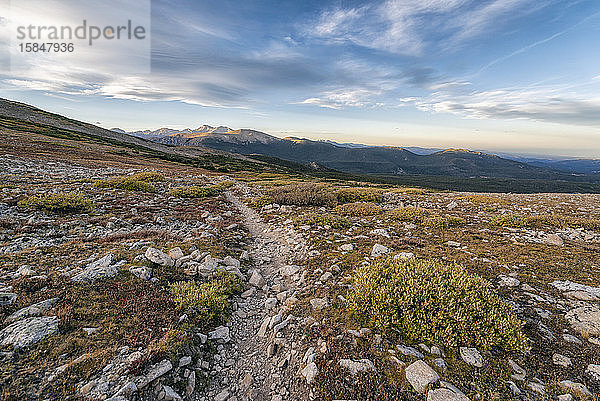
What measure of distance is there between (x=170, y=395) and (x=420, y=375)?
14.3ft

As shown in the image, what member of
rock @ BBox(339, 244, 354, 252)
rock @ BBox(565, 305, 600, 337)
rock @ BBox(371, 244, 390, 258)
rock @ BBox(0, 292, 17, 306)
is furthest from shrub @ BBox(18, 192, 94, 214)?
rock @ BBox(565, 305, 600, 337)

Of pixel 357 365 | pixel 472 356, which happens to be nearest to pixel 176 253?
pixel 357 365

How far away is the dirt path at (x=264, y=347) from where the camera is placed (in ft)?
15.4

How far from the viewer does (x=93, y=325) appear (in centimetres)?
512

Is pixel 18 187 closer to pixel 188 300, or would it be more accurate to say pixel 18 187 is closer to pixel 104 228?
pixel 104 228

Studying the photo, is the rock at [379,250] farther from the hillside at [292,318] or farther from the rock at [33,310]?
the rock at [33,310]

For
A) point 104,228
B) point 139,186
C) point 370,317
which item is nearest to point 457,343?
point 370,317

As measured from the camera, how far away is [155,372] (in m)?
4.38

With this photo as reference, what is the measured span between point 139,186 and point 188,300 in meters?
17.7

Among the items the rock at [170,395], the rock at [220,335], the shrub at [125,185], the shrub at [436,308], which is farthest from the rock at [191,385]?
the shrub at [125,185]

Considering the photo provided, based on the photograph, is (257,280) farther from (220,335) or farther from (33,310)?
(33,310)

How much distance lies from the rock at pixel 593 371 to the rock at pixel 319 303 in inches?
192

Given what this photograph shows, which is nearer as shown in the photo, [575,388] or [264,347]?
[575,388]

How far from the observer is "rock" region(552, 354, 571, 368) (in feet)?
14.8
